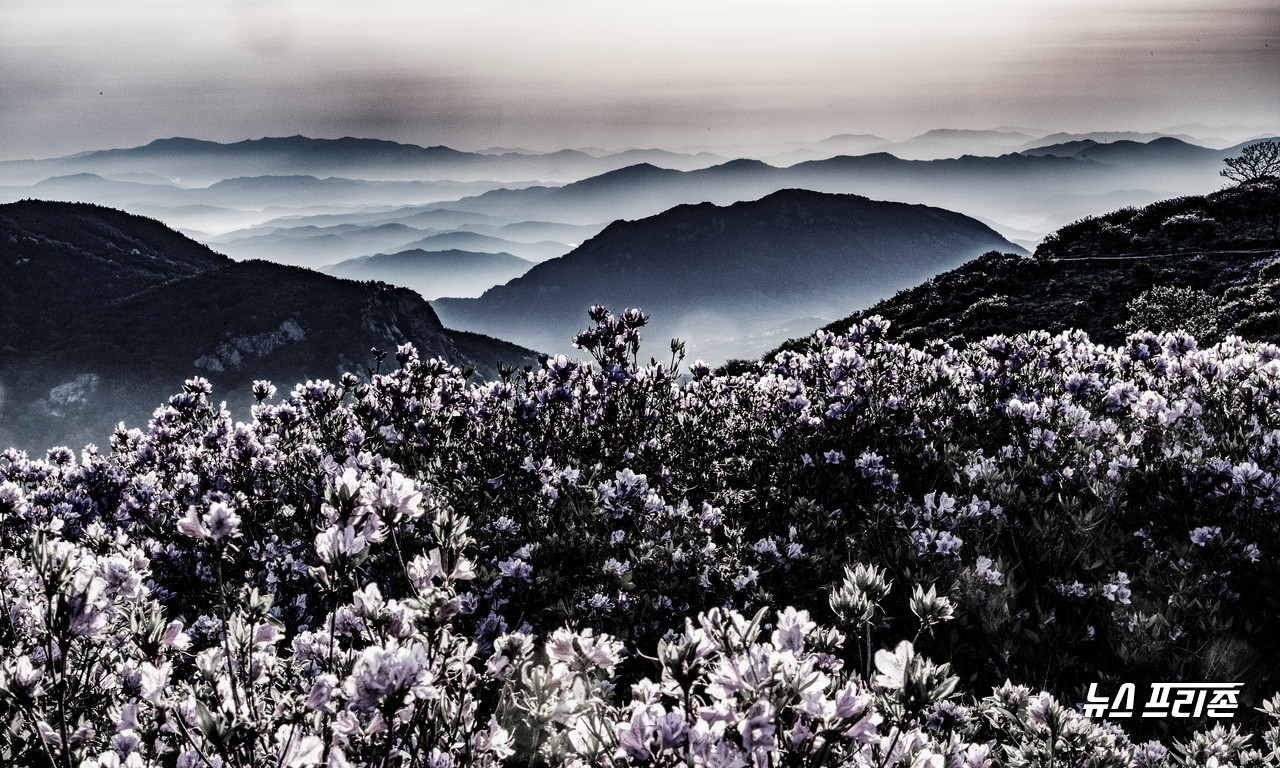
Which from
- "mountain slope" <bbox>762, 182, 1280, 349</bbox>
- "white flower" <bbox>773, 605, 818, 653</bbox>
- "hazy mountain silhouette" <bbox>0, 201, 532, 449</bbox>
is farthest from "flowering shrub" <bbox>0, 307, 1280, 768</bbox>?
"hazy mountain silhouette" <bbox>0, 201, 532, 449</bbox>

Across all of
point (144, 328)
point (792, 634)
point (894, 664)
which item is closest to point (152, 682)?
point (792, 634)

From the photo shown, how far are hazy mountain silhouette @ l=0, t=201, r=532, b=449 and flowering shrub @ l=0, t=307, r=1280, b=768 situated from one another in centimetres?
10110

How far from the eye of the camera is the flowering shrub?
2227mm

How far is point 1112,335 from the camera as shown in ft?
78.8

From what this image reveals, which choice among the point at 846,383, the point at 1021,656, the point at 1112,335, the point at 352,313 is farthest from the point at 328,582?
the point at 352,313

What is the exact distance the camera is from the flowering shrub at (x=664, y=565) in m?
2.23

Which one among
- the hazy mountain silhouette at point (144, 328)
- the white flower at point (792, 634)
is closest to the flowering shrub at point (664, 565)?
the white flower at point (792, 634)

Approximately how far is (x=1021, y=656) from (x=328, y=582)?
4.60 meters

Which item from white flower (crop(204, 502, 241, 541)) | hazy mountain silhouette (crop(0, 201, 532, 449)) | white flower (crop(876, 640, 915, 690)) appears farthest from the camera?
hazy mountain silhouette (crop(0, 201, 532, 449))

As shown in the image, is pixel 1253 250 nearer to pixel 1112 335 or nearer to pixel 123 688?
pixel 1112 335

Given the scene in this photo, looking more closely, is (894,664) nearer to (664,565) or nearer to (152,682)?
(152,682)

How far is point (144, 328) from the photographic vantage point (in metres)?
122

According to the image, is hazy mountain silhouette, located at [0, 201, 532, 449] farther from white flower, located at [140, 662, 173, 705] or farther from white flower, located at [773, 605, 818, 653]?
white flower, located at [773, 605, 818, 653]

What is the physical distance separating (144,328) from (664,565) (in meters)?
147
